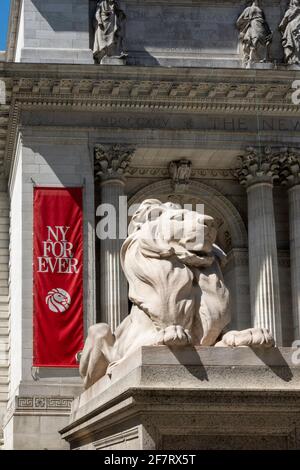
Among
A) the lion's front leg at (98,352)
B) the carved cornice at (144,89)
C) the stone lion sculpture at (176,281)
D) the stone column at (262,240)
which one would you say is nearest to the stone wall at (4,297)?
the carved cornice at (144,89)

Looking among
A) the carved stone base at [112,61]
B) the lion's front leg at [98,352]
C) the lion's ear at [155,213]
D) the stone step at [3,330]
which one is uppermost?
the carved stone base at [112,61]

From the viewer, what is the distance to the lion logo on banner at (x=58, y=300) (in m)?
32.1

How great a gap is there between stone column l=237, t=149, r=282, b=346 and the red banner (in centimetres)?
552

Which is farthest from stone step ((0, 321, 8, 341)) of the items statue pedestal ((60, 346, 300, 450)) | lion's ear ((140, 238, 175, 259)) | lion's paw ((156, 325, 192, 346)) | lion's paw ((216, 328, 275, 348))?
lion's paw ((156, 325, 192, 346))

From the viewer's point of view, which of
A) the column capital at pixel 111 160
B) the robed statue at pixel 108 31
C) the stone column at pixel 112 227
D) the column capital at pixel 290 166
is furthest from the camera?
the column capital at pixel 290 166

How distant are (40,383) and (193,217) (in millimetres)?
19503

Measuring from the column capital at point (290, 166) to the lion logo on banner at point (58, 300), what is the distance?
8252 millimetres

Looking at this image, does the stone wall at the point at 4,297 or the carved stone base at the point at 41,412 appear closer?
the carved stone base at the point at 41,412

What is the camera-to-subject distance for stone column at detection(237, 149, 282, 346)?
33.0 meters

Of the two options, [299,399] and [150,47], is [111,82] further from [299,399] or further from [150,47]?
[299,399]

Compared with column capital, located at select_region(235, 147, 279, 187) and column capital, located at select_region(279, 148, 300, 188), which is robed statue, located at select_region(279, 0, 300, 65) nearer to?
column capital, located at select_region(279, 148, 300, 188)

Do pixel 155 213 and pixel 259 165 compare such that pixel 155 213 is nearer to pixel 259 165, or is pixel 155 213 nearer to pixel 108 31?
pixel 259 165

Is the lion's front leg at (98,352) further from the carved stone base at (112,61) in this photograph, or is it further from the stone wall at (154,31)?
the stone wall at (154,31)

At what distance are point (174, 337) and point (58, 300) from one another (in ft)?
70.1
